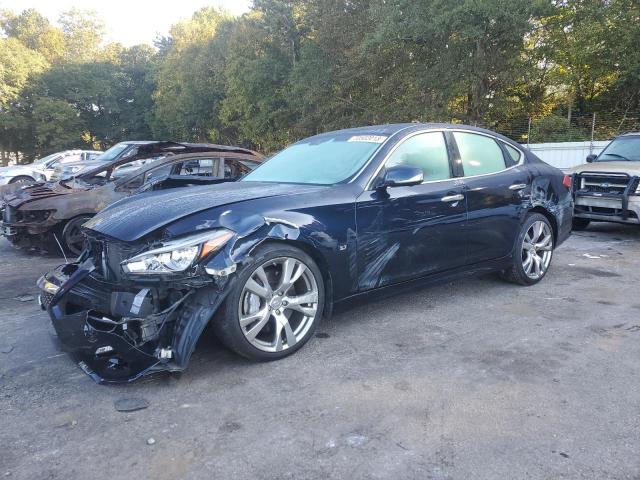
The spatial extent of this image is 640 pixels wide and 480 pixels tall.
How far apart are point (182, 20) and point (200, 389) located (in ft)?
169

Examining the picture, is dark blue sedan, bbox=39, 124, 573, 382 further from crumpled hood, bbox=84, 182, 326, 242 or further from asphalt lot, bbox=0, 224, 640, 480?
asphalt lot, bbox=0, 224, 640, 480

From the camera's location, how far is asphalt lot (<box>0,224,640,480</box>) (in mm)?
2316

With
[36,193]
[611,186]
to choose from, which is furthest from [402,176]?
[36,193]

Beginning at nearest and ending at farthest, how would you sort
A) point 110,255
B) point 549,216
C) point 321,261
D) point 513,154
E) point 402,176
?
point 110,255, point 321,261, point 402,176, point 513,154, point 549,216

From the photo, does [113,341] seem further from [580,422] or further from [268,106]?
[268,106]

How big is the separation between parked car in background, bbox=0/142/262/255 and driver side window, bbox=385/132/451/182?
2.64 meters

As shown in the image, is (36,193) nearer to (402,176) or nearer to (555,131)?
(402,176)

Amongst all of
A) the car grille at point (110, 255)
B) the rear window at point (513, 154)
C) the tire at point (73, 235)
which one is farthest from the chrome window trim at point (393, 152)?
the tire at point (73, 235)

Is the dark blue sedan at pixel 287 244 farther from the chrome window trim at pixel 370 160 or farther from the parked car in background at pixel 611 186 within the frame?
the parked car in background at pixel 611 186

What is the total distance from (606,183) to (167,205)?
7051mm

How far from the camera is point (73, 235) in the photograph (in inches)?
277

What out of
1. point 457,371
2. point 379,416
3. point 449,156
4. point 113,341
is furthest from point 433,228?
point 113,341

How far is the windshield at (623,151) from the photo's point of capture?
8.43m

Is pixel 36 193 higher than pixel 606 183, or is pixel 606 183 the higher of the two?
pixel 36 193
